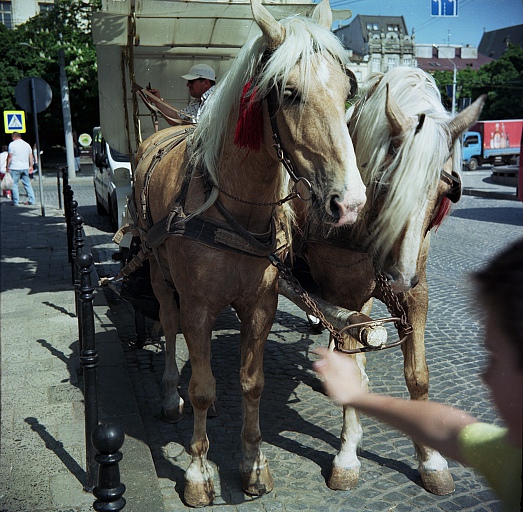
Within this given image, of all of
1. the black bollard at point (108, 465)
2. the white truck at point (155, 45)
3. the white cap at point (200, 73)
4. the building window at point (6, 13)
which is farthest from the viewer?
the building window at point (6, 13)

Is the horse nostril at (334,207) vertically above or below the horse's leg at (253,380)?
Result: above

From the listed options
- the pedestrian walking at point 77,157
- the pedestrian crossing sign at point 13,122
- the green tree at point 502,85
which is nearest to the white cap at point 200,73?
the pedestrian crossing sign at point 13,122

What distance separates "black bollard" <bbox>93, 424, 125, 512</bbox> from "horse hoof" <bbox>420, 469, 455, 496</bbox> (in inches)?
74.7

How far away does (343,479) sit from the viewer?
346 cm

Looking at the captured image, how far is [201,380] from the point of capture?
3.29 m

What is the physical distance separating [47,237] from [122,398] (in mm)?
8388

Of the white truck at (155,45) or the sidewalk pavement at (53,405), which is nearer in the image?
the sidewalk pavement at (53,405)

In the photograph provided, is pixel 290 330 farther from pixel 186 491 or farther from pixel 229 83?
pixel 229 83

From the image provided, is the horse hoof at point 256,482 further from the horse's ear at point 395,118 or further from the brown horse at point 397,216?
the horse's ear at point 395,118

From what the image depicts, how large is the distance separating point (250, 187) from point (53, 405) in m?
2.32

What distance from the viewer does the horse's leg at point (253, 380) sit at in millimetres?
3350

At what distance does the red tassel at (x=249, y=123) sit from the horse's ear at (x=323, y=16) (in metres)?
0.51

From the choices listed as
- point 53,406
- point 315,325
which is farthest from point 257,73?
point 315,325

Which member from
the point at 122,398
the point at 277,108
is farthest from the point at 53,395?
the point at 277,108
